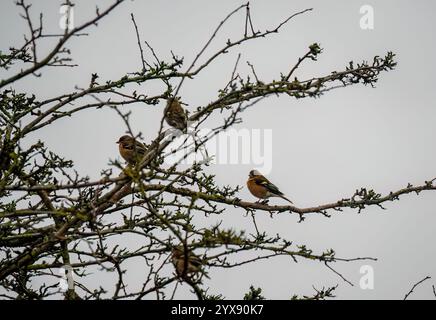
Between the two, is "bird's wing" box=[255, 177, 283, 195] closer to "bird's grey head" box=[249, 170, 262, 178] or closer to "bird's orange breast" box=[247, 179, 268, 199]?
"bird's orange breast" box=[247, 179, 268, 199]

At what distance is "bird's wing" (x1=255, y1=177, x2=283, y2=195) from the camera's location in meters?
10.5

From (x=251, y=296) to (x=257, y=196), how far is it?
6387mm

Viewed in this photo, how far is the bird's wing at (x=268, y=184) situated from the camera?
10531 mm

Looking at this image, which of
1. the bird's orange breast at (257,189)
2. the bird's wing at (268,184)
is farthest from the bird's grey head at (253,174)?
the bird's wing at (268,184)

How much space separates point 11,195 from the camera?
6.27 m

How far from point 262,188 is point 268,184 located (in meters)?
0.15

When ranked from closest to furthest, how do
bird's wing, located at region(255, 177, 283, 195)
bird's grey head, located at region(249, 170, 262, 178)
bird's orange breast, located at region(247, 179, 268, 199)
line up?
bird's wing, located at region(255, 177, 283, 195) → bird's orange breast, located at region(247, 179, 268, 199) → bird's grey head, located at region(249, 170, 262, 178)

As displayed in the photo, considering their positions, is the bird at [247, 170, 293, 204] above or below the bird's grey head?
below

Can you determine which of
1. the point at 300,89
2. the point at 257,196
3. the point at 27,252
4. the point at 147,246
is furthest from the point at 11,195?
the point at 257,196

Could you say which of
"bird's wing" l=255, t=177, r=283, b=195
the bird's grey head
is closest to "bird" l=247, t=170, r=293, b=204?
"bird's wing" l=255, t=177, r=283, b=195

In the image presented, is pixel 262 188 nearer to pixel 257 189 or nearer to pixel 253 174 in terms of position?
pixel 257 189

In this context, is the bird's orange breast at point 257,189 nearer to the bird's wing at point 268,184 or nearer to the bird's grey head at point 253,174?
the bird's wing at point 268,184

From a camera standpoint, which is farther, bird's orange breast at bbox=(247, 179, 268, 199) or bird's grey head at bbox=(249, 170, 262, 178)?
bird's grey head at bbox=(249, 170, 262, 178)
